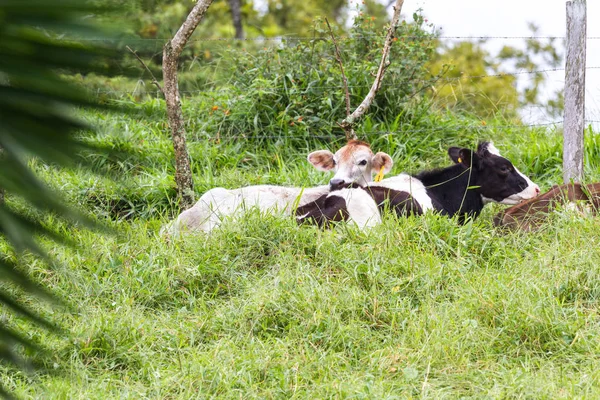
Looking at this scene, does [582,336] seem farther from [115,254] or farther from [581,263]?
[115,254]

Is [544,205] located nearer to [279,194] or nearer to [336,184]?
[336,184]

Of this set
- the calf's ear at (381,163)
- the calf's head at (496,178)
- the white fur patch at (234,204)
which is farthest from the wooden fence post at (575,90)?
the white fur patch at (234,204)

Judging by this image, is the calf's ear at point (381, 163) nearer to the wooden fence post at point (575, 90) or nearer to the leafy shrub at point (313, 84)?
the leafy shrub at point (313, 84)

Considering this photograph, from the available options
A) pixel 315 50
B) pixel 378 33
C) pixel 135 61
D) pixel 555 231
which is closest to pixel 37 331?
pixel 135 61

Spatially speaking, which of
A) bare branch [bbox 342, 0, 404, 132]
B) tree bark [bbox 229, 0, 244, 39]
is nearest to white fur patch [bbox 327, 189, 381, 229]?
bare branch [bbox 342, 0, 404, 132]

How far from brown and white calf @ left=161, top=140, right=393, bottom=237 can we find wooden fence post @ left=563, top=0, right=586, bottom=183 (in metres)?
1.56

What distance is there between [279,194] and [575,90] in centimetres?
272

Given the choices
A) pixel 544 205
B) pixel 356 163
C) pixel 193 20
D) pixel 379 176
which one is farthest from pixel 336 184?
pixel 193 20

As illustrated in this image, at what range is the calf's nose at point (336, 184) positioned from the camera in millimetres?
6047

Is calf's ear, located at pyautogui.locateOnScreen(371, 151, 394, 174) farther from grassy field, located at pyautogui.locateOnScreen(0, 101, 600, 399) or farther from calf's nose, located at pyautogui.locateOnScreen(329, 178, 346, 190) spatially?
grassy field, located at pyautogui.locateOnScreen(0, 101, 600, 399)

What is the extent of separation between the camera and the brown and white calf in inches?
209

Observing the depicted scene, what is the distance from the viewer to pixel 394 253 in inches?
180

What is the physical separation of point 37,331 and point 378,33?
798 centimetres

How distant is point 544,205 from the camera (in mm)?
5438
